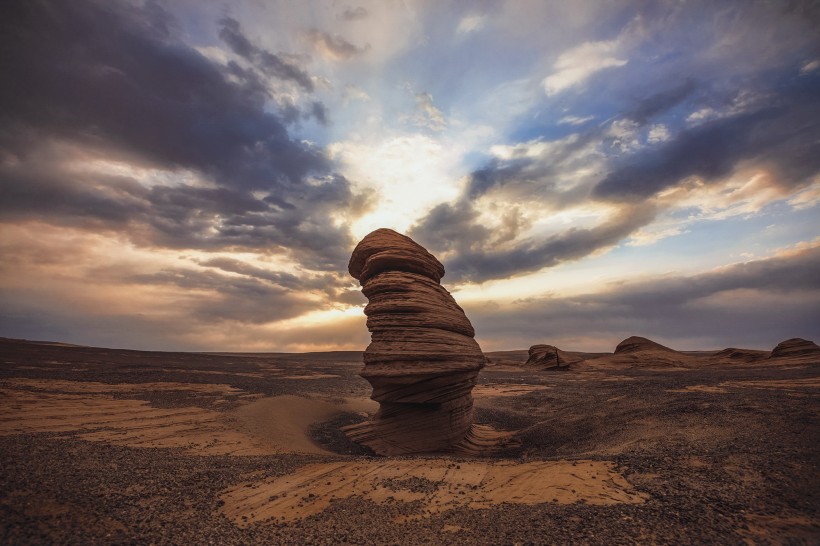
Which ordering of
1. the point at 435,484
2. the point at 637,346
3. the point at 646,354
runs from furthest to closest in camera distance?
1. the point at 637,346
2. the point at 646,354
3. the point at 435,484

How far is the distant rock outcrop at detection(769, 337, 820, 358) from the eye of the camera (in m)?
40.7

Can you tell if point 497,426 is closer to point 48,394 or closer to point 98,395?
point 98,395

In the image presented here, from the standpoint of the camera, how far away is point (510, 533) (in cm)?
616

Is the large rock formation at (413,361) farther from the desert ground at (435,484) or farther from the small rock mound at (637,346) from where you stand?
the small rock mound at (637,346)

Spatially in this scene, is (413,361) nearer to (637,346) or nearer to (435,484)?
(435,484)

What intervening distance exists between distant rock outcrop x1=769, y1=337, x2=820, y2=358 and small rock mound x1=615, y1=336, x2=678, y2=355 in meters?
11.8

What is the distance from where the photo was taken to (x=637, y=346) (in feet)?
181

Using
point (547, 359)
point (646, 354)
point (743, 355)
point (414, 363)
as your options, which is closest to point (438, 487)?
point (414, 363)

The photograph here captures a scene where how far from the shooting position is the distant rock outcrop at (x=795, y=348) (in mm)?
40719

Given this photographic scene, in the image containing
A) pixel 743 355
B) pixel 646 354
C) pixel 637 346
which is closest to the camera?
pixel 743 355

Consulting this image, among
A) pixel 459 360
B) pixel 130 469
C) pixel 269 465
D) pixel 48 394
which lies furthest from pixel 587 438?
pixel 48 394

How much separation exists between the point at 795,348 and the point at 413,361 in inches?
2023

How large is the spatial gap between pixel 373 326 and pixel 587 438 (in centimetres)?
969

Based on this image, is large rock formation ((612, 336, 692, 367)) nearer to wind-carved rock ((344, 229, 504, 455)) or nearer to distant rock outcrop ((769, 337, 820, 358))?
distant rock outcrop ((769, 337, 820, 358))
